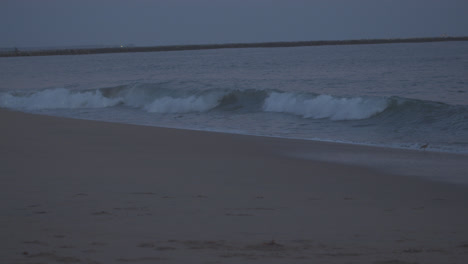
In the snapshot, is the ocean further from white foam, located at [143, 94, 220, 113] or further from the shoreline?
the shoreline

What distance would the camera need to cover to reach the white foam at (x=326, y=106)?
16047 millimetres

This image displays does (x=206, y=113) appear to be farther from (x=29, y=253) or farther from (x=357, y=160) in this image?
(x=29, y=253)

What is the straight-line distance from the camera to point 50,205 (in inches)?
199

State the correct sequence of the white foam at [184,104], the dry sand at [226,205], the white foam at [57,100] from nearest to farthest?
the dry sand at [226,205], the white foam at [184,104], the white foam at [57,100]

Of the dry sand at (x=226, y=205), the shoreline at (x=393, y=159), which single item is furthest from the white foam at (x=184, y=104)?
the dry sand at (x=226, y=205)

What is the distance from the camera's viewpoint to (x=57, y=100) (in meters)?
24.1

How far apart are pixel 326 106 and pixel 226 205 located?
489 inches

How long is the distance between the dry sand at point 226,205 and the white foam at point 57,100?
14.4m

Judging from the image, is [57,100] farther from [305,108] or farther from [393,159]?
[393,159]

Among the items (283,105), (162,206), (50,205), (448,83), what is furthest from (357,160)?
(448,83)

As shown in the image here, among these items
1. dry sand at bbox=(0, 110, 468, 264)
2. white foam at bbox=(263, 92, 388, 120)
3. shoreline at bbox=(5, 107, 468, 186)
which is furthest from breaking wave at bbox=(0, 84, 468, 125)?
dry sand at bbox=(0, 110, 468, 264)

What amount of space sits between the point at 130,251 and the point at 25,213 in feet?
5.02

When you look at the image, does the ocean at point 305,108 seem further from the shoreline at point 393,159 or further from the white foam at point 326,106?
the shoreline at point 393,159

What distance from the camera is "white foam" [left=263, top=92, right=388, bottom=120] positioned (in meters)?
16.0
